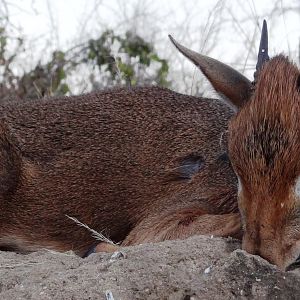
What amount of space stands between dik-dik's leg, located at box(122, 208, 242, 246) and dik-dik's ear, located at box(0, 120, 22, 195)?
1152 millimetres

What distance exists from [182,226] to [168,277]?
1.64m

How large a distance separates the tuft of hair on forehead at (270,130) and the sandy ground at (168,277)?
19.9 inches

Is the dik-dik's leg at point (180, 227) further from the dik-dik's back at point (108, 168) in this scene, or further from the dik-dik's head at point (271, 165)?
the dik-dik's head at point (271, 165)

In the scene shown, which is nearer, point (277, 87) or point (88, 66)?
point (277, 87)

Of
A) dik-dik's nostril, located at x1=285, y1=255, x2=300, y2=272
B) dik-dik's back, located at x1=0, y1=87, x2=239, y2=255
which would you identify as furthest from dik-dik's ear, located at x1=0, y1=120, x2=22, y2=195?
dik-dik's nostril, located at x1=285, y1=255, x2=300, y2=272

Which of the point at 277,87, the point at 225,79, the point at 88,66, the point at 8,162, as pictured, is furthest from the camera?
the point at 88,66

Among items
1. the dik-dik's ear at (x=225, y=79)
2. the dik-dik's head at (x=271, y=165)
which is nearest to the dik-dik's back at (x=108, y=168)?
the dik-dik's ear at (x=225, y=79)

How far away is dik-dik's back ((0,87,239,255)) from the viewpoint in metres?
6.92

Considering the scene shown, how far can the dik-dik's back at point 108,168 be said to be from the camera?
6918mm

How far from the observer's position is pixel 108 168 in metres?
7.09

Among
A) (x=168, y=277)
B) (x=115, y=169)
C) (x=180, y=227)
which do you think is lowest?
(x=168, y=277)

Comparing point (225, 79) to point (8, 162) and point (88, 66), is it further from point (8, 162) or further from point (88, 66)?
point (88, 66)

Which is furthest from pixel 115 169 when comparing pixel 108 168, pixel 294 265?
pixel 294 265

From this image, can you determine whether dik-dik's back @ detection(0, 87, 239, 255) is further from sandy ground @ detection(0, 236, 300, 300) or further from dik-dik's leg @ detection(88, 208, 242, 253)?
sandy ground @ detection(0, 236, 300, 300)
